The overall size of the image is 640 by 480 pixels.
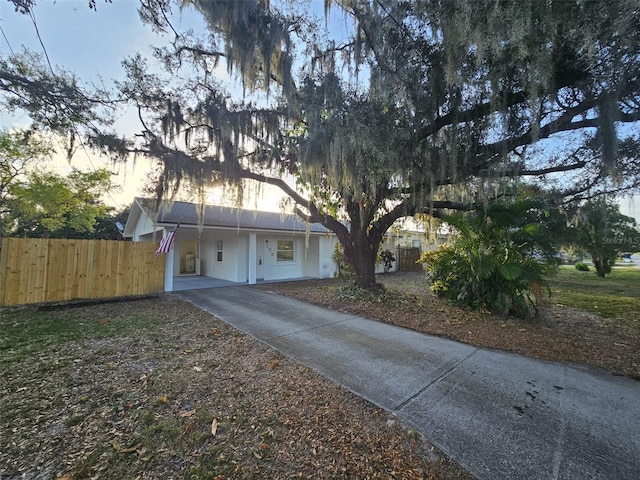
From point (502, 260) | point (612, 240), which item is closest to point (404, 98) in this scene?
point (502, 260)

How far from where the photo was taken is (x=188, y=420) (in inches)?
92.4

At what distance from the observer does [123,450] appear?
1997mm

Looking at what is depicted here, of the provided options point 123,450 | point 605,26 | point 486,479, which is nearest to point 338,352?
point 486,479

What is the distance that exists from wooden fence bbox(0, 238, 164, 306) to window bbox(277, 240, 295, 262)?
17.8 feet

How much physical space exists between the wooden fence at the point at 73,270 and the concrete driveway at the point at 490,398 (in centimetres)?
505

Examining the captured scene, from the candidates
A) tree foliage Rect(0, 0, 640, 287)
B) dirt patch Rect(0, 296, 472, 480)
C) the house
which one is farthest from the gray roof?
dirt patch Rect(0, 296, 472, 480)

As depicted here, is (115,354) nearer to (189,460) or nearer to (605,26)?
(189,460)

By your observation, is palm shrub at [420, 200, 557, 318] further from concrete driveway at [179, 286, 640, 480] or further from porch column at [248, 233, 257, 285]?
porch column at [248, 233, 257, 285]

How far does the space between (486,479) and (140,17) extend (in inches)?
321

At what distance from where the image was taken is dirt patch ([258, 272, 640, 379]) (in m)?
3.82

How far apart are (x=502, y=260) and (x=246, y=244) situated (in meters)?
9.43

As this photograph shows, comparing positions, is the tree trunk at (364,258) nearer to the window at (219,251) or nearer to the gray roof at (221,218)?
the gray roof at (221,218)

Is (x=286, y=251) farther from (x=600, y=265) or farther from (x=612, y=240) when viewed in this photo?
(x=600, y=265)

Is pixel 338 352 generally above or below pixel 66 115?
below
